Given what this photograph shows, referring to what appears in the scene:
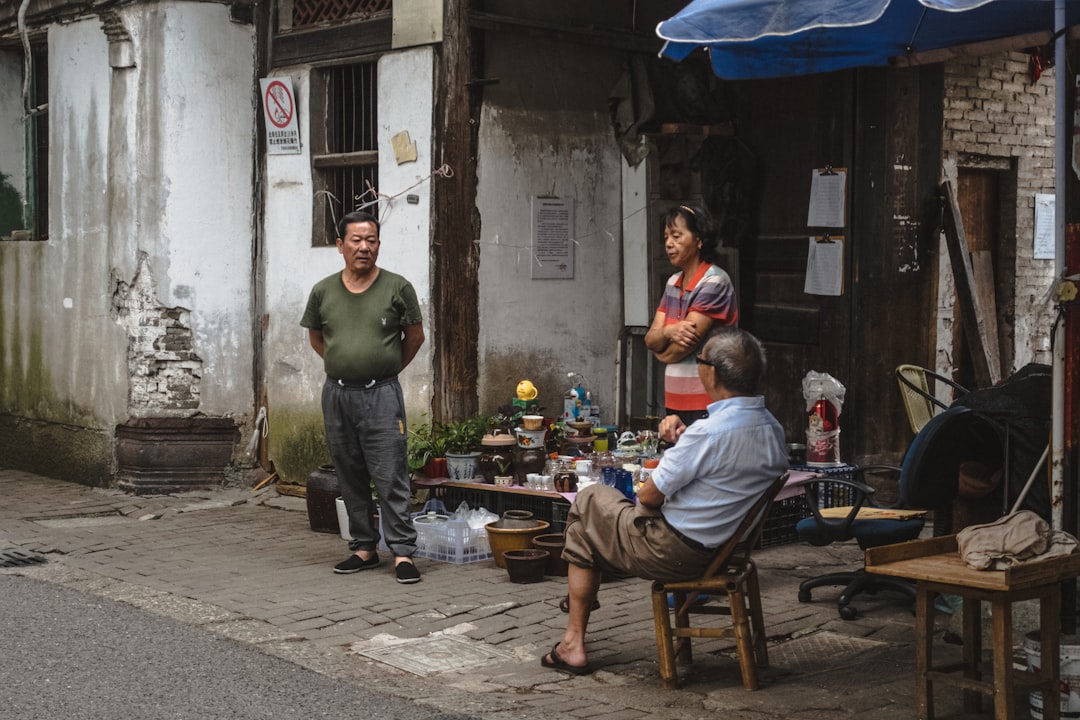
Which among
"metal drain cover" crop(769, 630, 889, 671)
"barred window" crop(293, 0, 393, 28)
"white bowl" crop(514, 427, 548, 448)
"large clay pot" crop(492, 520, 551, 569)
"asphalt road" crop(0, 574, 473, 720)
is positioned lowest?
"metal drain cover" crop(769, 630, 889, 671)

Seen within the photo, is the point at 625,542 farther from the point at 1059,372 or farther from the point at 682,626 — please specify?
the point at 1059,372

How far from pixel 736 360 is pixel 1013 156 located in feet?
18.9

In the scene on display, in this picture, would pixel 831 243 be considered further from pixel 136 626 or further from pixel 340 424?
pixel 136 626

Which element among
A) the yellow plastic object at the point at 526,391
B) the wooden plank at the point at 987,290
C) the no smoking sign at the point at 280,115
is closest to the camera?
the yellow plastic object at the point at 526,391

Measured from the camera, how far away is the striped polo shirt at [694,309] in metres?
6.77

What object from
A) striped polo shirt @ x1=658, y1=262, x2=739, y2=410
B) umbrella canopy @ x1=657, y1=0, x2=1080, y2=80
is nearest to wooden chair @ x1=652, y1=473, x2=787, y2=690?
striped polo shirt @ x1=658, y1=262, x2=739, y2=410

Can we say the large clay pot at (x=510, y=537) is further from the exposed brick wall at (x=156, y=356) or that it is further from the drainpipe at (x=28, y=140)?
the drainpipe at (x=28, y=140)

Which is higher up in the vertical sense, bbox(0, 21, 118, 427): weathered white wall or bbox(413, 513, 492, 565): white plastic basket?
bbox(0, 21, 118, 427): weathered white wall

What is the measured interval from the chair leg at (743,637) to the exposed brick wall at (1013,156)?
4.76 metres

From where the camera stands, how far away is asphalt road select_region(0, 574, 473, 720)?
523cm

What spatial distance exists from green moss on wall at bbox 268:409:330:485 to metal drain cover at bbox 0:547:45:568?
2314mm

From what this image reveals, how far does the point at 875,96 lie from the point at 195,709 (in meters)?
6.49

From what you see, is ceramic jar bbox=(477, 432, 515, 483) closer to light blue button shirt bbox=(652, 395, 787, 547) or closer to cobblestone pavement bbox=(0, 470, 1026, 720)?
cobblestone pavement bbox=(0, 470, 1026, 720)

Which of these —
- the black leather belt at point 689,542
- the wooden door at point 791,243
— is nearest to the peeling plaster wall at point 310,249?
the wooden door at point 791,243
